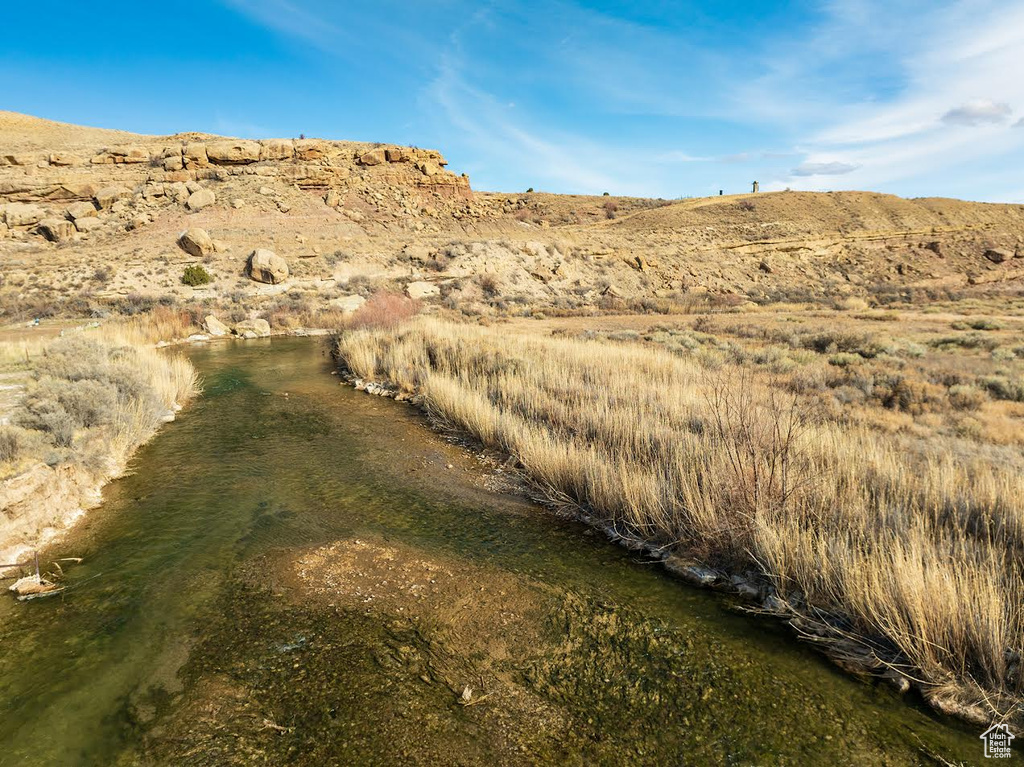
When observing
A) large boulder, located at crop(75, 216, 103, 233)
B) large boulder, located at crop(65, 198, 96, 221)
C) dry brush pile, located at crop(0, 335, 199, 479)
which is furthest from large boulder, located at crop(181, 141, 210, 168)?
dry brush pile, located at crop(0, 335, 199, 479)

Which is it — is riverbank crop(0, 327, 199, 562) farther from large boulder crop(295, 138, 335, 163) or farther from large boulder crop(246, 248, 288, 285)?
large boulder crop(295, 138, 335, 163)

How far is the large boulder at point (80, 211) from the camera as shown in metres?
36.6

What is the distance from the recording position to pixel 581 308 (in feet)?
91.5

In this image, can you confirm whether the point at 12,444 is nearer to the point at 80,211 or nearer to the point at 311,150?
the point at 80,211

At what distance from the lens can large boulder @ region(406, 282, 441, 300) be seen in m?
29.0

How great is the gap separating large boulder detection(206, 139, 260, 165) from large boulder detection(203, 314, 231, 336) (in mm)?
30094

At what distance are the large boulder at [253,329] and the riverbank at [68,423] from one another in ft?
32.4

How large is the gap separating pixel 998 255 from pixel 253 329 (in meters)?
53.0

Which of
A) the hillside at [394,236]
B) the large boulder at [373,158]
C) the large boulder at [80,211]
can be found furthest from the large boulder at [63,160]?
the large boulder at [373,158]

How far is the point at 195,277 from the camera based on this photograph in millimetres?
27469

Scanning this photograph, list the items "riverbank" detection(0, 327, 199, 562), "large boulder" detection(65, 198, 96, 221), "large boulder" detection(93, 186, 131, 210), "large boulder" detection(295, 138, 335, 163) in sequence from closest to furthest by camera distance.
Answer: "riverbank" detection(0, 327, 199, 562) → "large boulder" detection(65, 198, 96, 221) → "large boulder" detection(93, 186, 131, 210) → "large boulder" detection(295, 138, 335, 163)

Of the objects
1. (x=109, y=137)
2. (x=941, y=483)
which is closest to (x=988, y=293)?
(x=941, y=483)

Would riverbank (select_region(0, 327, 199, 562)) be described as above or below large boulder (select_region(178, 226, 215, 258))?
below

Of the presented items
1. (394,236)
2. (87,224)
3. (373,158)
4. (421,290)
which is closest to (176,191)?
(87,224)
